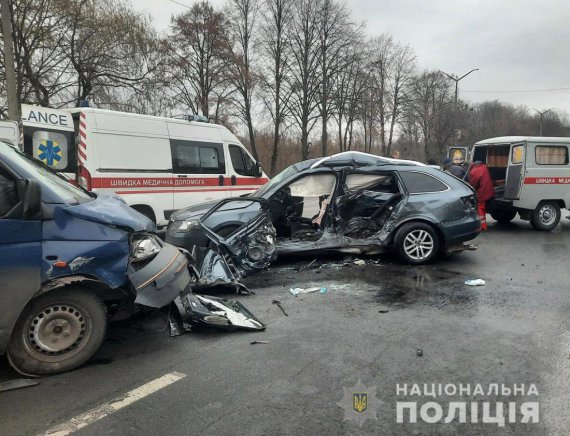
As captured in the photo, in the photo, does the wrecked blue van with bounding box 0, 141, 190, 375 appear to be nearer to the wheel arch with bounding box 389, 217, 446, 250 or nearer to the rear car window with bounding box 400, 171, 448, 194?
the wheel arch with bounding box 389, 217, 446, 250

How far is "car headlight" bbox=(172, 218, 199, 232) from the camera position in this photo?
6.12m

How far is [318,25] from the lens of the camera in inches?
1304

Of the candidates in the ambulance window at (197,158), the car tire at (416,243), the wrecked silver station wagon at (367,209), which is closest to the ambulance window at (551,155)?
the wrecked silver station wagon at (367,209)

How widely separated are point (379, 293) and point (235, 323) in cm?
209

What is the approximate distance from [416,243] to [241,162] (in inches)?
228

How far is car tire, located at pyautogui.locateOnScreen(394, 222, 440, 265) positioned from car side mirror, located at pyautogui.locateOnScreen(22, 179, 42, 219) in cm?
508

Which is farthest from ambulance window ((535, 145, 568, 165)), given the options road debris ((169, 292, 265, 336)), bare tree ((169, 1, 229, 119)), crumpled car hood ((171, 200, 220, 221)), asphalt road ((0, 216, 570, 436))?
bare tree ((169, 1, 229, 119))

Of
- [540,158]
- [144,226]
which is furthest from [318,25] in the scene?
[144,226]

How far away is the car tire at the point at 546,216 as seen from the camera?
10.4 m

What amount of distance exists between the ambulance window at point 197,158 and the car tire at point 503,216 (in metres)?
7.37

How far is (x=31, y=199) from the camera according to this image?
312cm

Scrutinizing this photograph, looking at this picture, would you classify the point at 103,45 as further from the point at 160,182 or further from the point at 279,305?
the point at 279,305

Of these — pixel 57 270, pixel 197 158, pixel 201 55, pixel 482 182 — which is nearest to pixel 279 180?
pixel 197 158

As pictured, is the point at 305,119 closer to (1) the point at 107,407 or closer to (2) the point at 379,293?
(2) the point at 379,293
